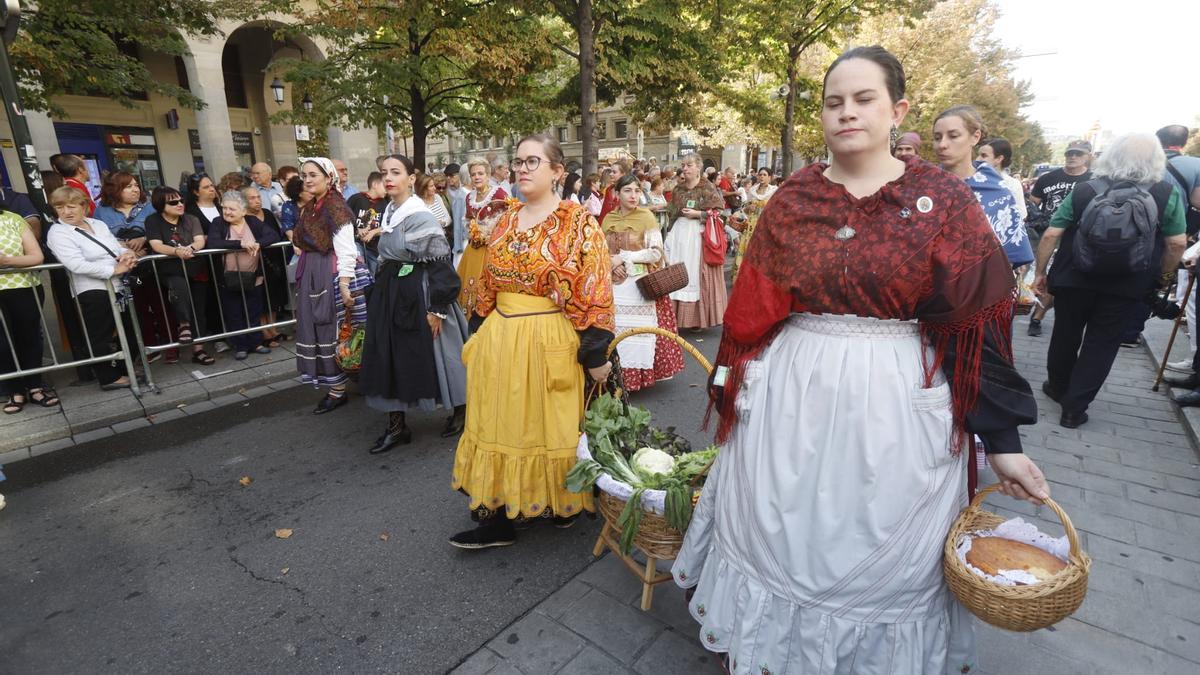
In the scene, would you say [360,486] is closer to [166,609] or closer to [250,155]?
[166,609]

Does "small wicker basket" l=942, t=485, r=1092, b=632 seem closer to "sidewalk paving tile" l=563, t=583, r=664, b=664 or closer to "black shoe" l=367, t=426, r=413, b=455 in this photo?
"sidewalk paving tile" l=563, t=583, r=664, b=664

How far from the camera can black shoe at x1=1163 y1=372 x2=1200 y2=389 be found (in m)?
5.30

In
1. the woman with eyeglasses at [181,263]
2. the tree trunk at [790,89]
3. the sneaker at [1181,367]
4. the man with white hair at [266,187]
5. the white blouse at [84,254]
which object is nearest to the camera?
the white blouse at [84,254]

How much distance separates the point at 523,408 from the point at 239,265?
16.7ft

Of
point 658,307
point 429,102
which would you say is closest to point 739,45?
point 429,102

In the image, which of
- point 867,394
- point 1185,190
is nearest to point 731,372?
point 867,394

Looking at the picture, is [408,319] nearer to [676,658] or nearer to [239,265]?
[676,658]

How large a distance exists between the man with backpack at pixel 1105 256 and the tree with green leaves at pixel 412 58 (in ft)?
25.1

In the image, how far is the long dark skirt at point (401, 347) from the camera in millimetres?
4324

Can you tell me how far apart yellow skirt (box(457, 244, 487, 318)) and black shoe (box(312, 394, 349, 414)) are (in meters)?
1.87

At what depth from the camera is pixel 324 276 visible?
4.98 meters

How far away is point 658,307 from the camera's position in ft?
19.8

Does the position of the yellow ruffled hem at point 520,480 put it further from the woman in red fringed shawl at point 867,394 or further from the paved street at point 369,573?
the woman in red fringed shawl at point 867,394

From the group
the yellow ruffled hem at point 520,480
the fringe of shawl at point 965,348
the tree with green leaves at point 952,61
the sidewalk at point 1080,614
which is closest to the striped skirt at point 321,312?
the yellow ruffled hem at point 520,480
